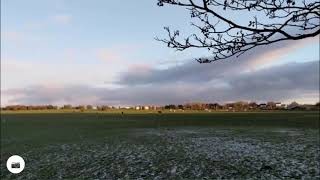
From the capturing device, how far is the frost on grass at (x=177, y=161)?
2520 centimetres

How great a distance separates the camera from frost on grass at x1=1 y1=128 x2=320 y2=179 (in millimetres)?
25203

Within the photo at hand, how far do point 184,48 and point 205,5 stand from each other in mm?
1002

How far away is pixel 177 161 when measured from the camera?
2903 cm

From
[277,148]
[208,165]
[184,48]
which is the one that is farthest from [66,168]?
[184,48]

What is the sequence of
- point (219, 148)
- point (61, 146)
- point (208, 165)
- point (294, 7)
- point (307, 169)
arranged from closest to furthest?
1. point (294, 7)
2. point (307, 169)
3. point (208, 165)
4. point (219, 148)
5. point (61, 146)

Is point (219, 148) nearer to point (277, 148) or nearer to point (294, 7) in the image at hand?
point (277, 148)

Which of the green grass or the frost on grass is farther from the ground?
the green grass

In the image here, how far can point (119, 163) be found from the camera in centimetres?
2873
